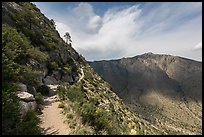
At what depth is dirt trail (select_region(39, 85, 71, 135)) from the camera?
1408 cm

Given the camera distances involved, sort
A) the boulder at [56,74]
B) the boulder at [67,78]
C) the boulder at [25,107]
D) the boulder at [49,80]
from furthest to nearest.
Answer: the boulder at [67,78] → the boulder at [56,74] → the boulder at [49,80] → the boulder at [25,107]

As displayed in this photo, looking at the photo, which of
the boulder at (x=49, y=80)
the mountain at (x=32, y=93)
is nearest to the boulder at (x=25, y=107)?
the mountain at (x=32, y=93)

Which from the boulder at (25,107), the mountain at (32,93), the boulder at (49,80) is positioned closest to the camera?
the mountain at (32,93)

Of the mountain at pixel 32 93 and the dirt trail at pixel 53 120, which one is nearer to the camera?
the mountain at pixel 32 93

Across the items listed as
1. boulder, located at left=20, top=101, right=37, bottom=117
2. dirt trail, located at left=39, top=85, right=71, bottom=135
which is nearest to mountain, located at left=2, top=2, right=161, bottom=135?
boulder, located at left=20, top=101, right=37, bottom=117

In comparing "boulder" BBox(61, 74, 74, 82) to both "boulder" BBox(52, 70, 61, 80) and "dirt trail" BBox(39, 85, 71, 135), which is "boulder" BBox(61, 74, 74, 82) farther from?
"dirt trail" BBox(39, 85, 71, 135)

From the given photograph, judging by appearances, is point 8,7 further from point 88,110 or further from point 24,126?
point 24,126

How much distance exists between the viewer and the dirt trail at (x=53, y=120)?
14.1 meters

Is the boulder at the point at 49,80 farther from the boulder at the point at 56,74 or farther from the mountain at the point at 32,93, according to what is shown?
the boulder at the point at 56,74

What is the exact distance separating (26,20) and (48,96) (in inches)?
763

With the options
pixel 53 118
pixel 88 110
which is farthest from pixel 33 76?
pixel 88 110

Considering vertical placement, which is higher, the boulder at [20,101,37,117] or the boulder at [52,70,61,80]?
the boulder at [52,70,61,80]

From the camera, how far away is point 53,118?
16609 mm

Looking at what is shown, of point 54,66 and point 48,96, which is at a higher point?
point 54,66
